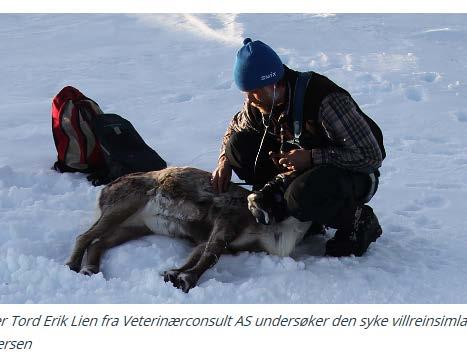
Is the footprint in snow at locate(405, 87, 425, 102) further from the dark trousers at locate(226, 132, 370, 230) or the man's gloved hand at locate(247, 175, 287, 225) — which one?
Answer: the man's gloved hand at locate(247, 175, 287, 225)

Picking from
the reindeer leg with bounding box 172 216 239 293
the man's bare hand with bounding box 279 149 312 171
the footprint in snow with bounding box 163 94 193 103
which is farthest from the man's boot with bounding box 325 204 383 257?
the footprint in snow with bounding box 163 94 193 103

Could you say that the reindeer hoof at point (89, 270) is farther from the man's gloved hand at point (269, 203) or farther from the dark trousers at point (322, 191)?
the dark trousers at point (322, 191)

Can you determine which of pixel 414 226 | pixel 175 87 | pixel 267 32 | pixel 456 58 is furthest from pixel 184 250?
pixel 267 32

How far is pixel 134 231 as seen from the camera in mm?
4906

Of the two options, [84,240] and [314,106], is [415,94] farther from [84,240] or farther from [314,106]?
[84,240]

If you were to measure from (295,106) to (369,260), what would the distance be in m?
1.12

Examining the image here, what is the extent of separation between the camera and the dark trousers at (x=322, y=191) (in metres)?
4.36

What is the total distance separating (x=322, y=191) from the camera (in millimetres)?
4363

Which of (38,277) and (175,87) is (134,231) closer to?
(38,277)

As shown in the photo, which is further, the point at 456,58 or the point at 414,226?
the point at 456,58

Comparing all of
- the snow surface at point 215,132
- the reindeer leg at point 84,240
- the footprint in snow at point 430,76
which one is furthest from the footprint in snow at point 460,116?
the reindeer leg at point 84,240

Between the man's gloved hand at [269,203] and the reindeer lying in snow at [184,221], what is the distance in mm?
32

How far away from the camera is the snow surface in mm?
4199

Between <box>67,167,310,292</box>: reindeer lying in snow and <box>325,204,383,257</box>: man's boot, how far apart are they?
0.22 metres
